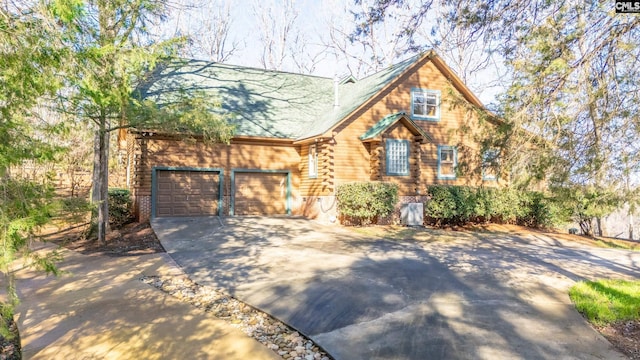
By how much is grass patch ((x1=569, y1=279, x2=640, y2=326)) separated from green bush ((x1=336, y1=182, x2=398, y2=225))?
326 inches

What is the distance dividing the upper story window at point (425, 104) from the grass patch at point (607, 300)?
38.5 feet

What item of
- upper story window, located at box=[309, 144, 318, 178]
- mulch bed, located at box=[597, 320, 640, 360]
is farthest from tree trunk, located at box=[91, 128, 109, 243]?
mulch bed, located at box=[597, 320, 640, 360]

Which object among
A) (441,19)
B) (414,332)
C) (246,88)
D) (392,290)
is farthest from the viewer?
(246,88)

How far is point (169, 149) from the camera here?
15.5m

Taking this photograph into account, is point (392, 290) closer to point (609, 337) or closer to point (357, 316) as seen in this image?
point (357, 316)

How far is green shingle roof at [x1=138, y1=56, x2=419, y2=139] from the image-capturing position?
1659 cm

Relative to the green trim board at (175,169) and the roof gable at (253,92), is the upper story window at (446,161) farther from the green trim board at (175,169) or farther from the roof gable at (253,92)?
the green trim board at (175,169)

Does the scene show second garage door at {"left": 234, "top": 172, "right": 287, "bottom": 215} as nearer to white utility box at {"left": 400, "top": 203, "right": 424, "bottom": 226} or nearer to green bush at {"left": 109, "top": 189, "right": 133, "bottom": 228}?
green bush at {"left": 109, "top": 189, "right": 133, "bottom": 228}

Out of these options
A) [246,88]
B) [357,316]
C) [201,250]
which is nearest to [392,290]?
[357,316]

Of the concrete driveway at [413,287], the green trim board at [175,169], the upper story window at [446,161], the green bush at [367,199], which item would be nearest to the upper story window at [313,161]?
the green bush at [367,199]

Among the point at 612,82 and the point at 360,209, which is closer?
the point at 612,82

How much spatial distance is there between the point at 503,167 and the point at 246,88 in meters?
14.3

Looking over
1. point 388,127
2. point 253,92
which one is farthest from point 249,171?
point 388,127

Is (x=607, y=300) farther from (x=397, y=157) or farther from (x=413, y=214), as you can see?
(x=397, y=157)
